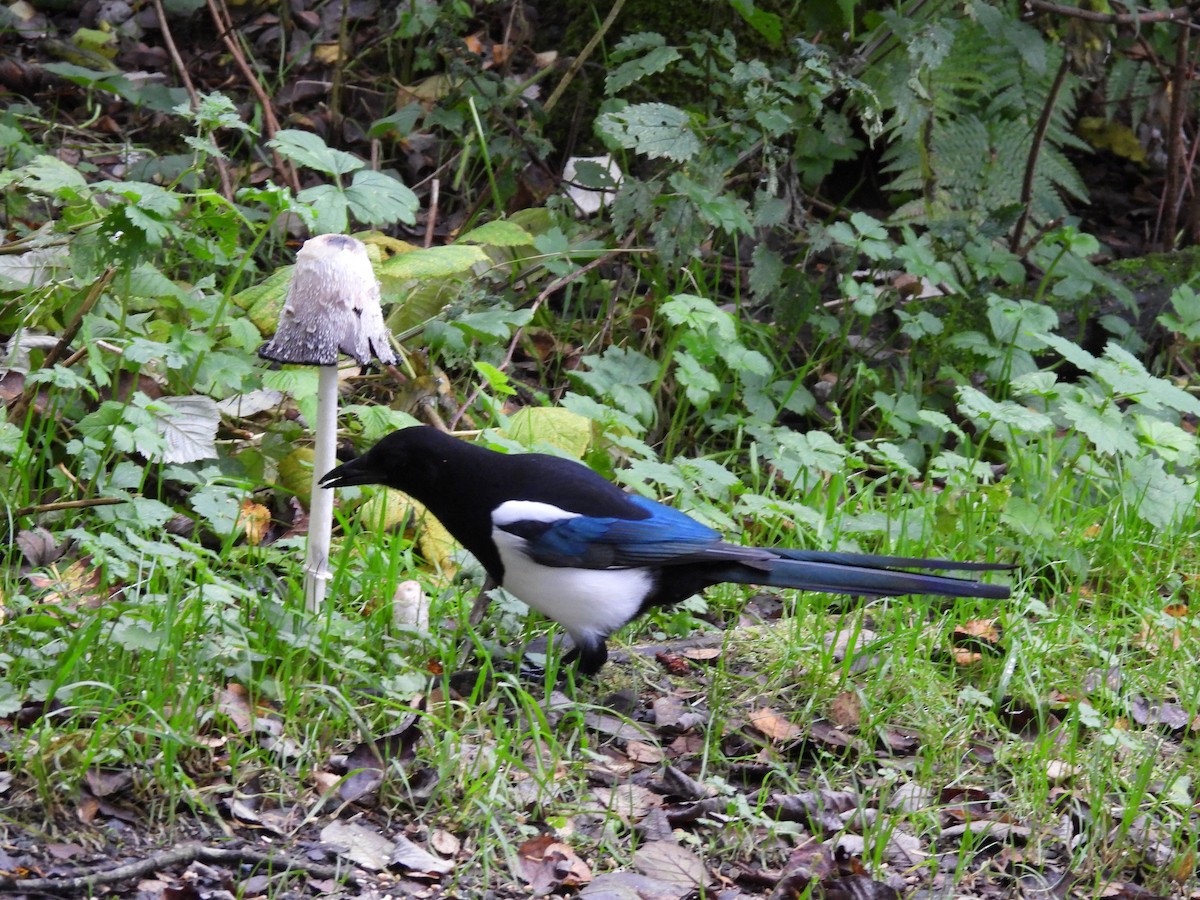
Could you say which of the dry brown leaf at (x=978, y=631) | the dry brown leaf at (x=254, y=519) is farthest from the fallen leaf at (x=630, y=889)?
the dry brown leaf at (x=254, y=519)

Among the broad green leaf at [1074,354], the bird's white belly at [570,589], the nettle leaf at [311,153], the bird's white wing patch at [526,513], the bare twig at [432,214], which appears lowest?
the bird's white belly at [570,589]

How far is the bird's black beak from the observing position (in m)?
2.91

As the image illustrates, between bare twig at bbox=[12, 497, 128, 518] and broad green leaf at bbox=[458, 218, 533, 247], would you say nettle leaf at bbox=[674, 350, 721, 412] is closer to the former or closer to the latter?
broad green leaf at bbox=[458, 218, 533, 247]

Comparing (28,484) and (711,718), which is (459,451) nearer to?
(711,718)

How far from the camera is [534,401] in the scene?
447 cm

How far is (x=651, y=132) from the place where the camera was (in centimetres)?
423

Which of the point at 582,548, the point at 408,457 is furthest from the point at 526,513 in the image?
the point at 408,457

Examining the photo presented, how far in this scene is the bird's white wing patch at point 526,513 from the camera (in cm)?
301

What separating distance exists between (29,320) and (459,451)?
1.39 meters

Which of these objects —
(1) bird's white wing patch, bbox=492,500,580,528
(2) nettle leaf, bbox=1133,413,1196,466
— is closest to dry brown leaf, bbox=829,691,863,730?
(1) bird's white wing patch, bbox=492,500,580,528

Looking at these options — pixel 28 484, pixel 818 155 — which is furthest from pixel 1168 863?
pixel 818 155

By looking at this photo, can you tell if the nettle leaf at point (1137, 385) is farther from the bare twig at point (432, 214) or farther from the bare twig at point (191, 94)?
the bare twig at point (191, 94)

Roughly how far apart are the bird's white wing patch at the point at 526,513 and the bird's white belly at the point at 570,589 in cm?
3

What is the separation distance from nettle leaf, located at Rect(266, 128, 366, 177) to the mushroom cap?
971mm
